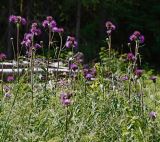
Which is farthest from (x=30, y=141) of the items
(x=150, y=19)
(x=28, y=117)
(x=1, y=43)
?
(x=1, y=43)

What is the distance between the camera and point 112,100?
16.5 feet

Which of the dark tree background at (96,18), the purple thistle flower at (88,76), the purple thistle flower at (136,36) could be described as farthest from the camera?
the dark tree background at (96,18)

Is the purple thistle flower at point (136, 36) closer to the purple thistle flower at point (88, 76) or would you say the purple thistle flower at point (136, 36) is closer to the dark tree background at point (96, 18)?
the purple thistle flower at point (88, 76)

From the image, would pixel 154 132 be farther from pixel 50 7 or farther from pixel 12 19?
pixel 50 7

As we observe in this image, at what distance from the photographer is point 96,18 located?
20.0 meters

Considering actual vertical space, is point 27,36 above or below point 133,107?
above

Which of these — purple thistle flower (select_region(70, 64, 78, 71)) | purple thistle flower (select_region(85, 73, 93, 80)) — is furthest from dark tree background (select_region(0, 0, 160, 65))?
purple thistle flower (select_region(70, 64, 78, 71))

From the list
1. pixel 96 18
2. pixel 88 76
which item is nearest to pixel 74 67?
pixel 88 76

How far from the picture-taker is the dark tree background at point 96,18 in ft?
58.6

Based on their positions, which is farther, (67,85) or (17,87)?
(67,85)

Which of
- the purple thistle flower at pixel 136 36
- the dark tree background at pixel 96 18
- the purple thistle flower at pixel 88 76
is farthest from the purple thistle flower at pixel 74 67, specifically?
the dark tree background at pixel 96 18

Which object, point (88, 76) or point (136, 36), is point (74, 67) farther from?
point (136, 36)

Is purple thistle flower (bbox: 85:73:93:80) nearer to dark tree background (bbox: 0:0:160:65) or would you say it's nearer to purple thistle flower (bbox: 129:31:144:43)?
purple thistle flower (bbox: 129:31:144:43)

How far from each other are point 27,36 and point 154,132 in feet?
5.18
